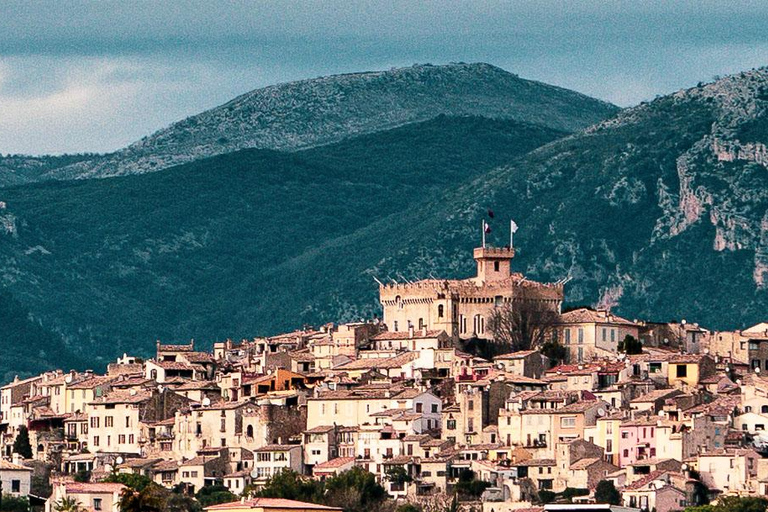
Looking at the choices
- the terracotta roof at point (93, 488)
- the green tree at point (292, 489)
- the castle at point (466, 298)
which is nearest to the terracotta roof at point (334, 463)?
the green tree at point (292, 489)

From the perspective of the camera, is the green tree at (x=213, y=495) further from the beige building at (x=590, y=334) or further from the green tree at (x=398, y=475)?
the beige building at (x=590, y=334)

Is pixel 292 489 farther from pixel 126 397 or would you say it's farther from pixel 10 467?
pixel 126 397

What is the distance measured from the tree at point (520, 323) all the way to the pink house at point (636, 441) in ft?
84.9

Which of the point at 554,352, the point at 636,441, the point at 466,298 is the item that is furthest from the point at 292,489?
the point at 466,298

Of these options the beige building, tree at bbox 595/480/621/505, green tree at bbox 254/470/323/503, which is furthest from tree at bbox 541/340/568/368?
tree at bbox 595/480/621/505

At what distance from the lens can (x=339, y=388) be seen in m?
168

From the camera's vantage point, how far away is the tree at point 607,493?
470ft

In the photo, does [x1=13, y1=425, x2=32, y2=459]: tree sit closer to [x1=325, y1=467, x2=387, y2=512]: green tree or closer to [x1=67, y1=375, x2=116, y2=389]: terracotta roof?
[x1=67, y1=375, x2=116, y2=389]: terracotta roof

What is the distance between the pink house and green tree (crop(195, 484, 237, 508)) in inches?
677

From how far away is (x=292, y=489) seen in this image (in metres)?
151

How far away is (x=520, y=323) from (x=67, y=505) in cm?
5125

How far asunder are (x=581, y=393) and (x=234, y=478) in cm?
1687

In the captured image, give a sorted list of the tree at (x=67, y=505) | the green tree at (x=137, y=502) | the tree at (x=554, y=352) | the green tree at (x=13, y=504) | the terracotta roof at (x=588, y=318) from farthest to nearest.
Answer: the terracotta roof at (x=588, y=318)
the tree at (x=554, y=352)
the green tree at (x=13, y=504)
the tree at (x=67, y=505)
the green tree at (x=137, y=502)

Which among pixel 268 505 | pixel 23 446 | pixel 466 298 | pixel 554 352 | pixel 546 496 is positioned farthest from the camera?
pixel 466 298
